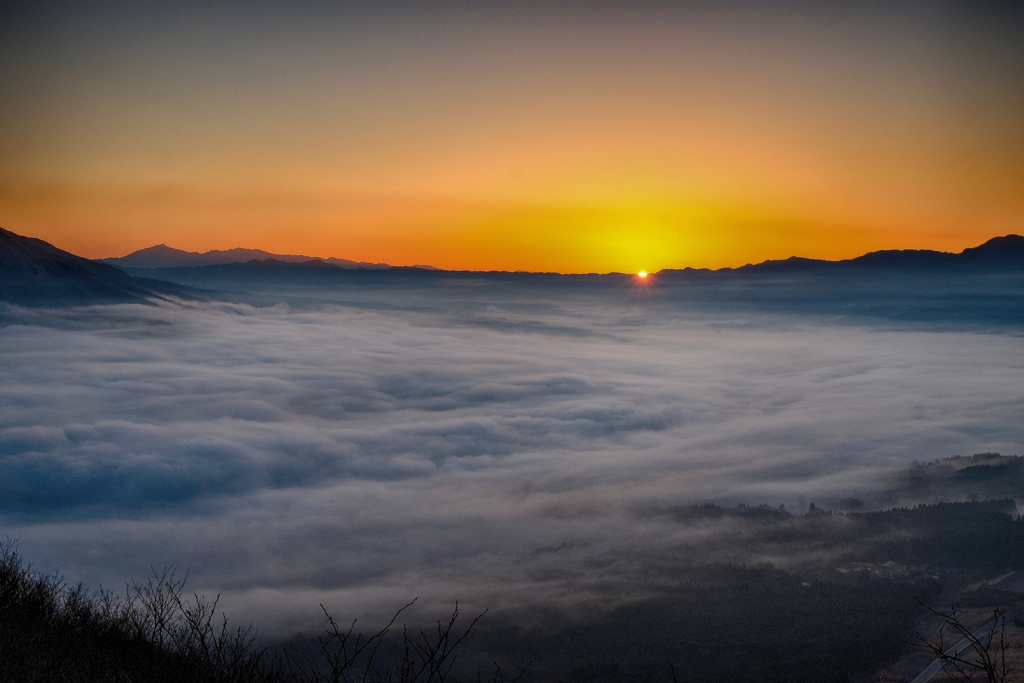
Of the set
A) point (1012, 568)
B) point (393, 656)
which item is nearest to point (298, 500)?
point (393, 656)

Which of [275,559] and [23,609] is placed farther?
[275,559]

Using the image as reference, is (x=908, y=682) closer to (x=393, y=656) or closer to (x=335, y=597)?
(x=393, y=656)

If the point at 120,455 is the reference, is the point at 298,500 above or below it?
below

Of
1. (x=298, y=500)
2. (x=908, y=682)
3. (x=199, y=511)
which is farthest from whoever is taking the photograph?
(x=298, y=500)

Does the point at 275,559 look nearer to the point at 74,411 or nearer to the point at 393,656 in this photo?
the point at 393,656

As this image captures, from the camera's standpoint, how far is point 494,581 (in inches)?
7377

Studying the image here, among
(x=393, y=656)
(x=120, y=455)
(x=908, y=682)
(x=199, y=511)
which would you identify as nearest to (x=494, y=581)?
(x=393, y=656)

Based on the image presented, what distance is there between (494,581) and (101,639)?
172m

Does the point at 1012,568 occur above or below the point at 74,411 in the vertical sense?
below

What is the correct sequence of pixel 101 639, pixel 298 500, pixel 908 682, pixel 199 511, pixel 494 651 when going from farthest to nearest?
pixel 298 500 < pixel 199 511 < pixel 494 651 < pixel 908 682 < pixel 101 639

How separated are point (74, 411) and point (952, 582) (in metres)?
254

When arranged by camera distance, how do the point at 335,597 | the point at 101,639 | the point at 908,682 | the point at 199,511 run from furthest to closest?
the point at 199,511, the point at 335,597, the point at 908,682, the point at 101,639

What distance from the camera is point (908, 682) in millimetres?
130000

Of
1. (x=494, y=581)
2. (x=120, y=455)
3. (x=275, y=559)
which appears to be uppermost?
(x=120, y=455)
